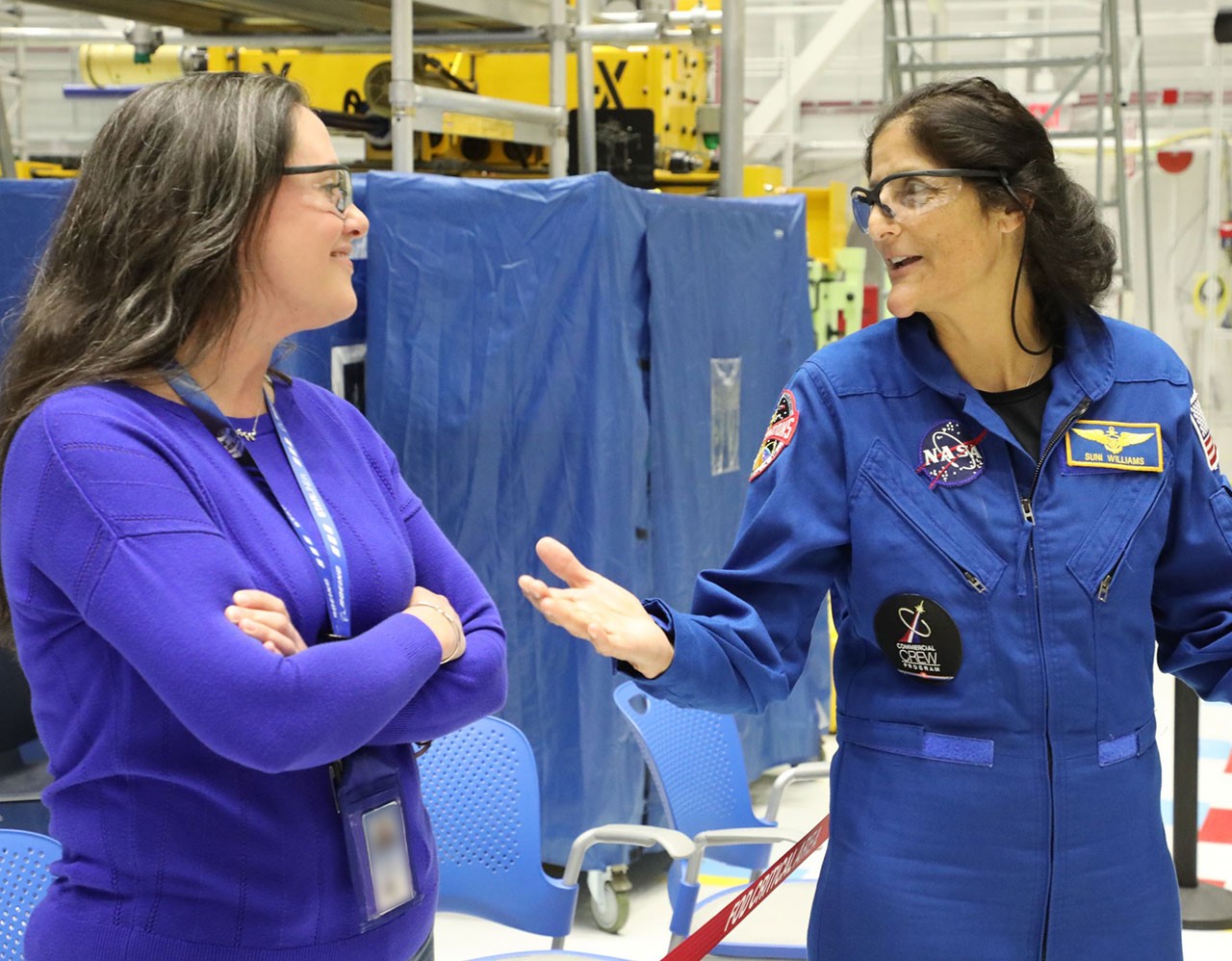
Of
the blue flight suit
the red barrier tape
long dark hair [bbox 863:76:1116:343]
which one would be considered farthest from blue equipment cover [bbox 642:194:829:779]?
the blue flight suit

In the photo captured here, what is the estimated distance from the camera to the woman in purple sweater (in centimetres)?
147

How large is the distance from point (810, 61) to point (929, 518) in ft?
29.7

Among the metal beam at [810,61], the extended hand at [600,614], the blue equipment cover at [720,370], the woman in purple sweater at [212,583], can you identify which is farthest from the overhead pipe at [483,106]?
the metal beam at [810,61]

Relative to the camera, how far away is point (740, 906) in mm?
2330

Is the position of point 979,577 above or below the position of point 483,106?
below

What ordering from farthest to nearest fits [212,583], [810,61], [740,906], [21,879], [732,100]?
[810,61]
[732,100]
[740,906]
[21,879]
[212,583]

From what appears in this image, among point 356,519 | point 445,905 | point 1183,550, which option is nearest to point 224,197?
point 356,519

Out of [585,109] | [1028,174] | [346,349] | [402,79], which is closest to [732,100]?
[585,109]

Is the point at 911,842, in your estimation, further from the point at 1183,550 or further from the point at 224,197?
the point at 224,197

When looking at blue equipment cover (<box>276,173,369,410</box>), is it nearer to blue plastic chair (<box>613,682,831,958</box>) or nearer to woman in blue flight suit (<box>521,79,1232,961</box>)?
blue plastic chair (<box>613,682,831,958</box>)

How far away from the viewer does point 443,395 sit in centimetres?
398

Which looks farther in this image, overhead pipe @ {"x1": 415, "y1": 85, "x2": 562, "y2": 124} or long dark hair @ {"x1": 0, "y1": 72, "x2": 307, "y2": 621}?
overhead pipe @ {"x1": 415, "y1": 85, "x2": 562, "y2": 124}

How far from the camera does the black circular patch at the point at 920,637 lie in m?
1.73

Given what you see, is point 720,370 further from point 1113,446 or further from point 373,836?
point 373,836
